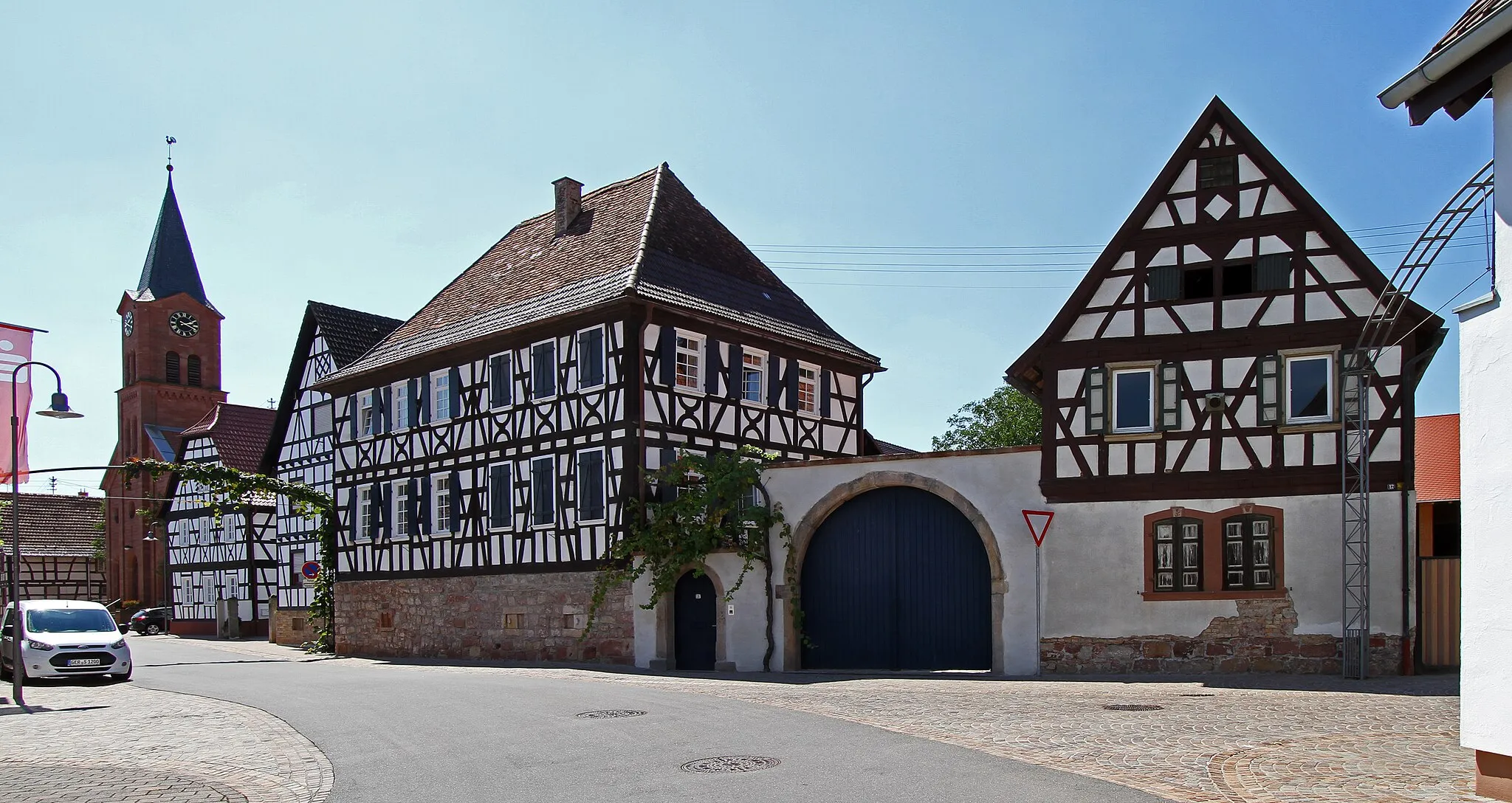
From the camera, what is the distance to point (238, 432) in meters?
56.3

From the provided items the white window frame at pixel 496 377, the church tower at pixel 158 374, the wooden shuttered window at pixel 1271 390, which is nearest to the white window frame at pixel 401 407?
the white window frame at pixel 496 377

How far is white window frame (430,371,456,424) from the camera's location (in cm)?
3262

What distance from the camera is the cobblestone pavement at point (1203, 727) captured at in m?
9.66

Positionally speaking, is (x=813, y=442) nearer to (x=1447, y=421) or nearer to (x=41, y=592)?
(x=1447, y=421)

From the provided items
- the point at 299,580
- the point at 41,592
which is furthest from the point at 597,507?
the point at 41,592

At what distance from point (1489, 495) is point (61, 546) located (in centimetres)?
8171

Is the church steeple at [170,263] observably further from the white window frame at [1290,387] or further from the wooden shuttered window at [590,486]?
the white window frame at [1290,387]

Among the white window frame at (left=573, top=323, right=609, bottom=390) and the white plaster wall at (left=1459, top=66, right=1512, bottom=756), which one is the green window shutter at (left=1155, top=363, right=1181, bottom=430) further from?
the white plaster wall at (left=1459, top=66, right=1512, bottom=756)

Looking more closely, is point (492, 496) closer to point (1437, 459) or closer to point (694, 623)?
point (694, 623)

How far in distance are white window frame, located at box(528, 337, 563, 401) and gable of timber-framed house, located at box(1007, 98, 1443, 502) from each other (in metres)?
11.4

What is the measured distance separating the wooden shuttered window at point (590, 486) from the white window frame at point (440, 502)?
5057 mm

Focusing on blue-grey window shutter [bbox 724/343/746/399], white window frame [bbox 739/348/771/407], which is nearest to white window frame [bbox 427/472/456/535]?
blue-grey window shutter [bbox 724/343/746/399]

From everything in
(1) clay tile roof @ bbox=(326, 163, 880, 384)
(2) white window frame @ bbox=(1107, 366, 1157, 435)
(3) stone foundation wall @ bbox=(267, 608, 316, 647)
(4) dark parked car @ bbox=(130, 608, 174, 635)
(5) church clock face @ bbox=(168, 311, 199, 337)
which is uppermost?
(5) church clock face @ bbox=(168, 311, 199, 337)

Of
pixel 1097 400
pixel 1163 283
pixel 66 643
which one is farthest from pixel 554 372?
pixel 1163 283
